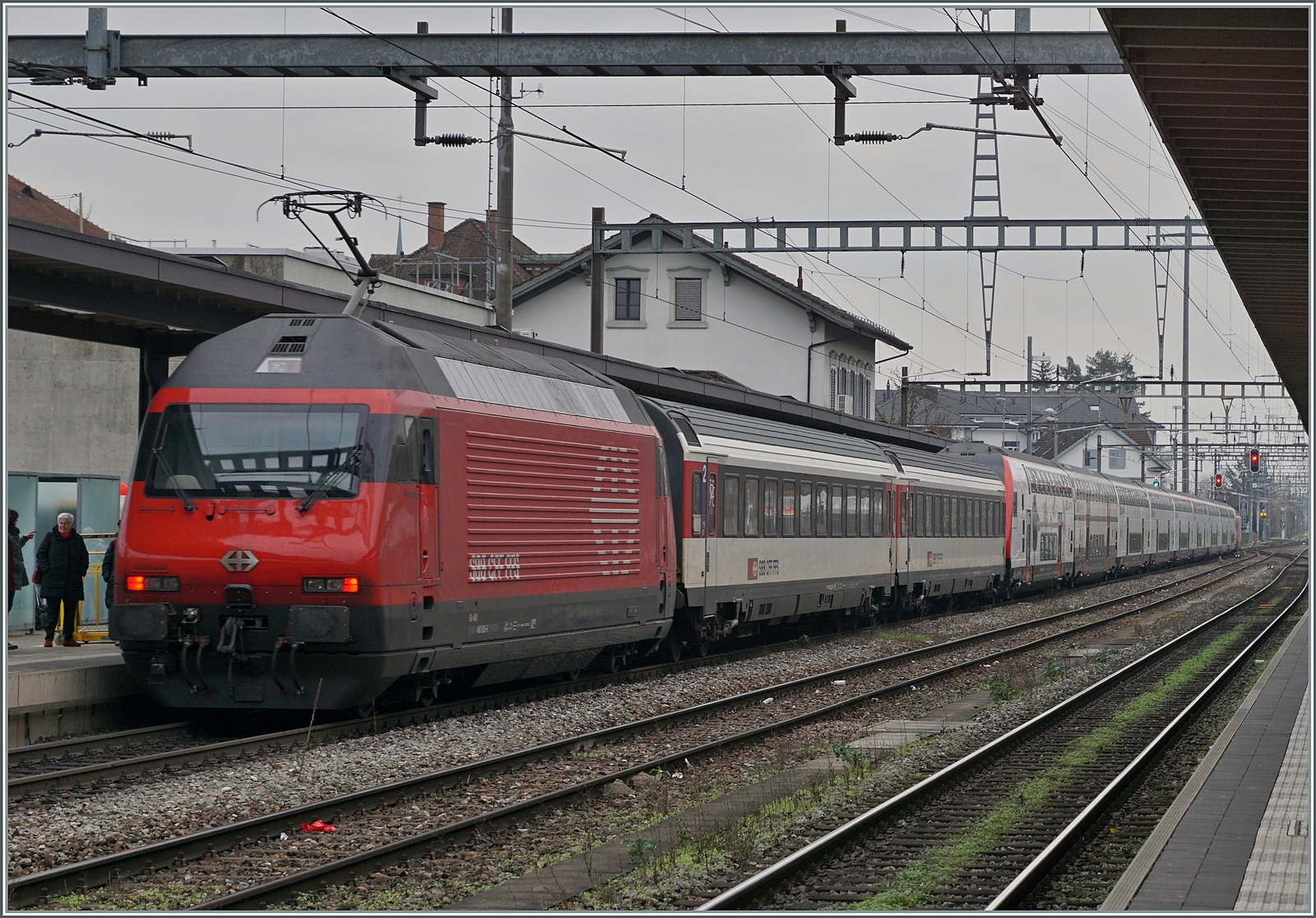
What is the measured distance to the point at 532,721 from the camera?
14.1 metres

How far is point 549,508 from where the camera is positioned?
601 inches

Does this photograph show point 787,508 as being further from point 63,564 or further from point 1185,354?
point 1185,354

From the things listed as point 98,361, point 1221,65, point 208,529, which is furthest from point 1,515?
point 98,361

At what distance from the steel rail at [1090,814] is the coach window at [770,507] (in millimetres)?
6077

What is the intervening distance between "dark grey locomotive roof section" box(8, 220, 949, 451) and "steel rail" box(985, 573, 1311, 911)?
22.7 ft

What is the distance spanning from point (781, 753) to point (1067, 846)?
12.9ft

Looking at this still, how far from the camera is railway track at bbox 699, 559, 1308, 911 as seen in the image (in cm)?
819

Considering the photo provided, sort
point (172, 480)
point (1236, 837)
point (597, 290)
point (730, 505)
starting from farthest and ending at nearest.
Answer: point (597, 290) → point (730, 505) → point (172, 480) → point (1236, 837)

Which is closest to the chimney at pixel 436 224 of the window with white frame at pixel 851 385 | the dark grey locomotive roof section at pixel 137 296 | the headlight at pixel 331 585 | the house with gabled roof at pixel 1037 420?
the window with white frame at pixel 851 385

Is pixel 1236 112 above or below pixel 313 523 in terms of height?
above

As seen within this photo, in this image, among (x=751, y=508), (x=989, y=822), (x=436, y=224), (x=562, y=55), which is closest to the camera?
(x=989, y=822)

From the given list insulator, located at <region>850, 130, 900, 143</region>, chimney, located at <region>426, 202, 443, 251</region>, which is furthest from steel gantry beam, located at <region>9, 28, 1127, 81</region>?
chimney, located at <region>426, 202, 443, 251</region>

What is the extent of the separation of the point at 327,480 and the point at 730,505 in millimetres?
8701

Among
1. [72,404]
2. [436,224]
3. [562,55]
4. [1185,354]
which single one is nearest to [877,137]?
[562,55]
